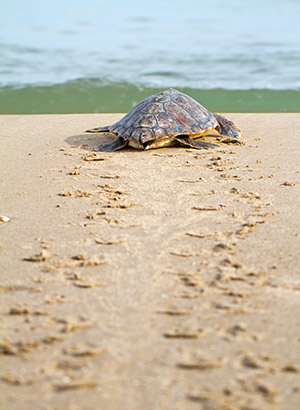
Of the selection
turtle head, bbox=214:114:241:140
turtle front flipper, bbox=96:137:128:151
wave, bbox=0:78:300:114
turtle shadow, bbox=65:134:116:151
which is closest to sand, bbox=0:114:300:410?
turtle front flipper, bbox=96:137:128:151

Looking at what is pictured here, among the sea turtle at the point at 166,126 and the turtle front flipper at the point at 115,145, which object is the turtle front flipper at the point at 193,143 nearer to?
the sea turtle at the point at 166,126

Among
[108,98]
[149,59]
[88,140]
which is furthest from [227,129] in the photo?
[149,59]

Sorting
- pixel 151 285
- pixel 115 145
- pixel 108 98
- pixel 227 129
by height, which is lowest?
pixel 151 285

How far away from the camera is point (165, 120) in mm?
4754

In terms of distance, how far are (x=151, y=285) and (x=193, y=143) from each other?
8.99 ft

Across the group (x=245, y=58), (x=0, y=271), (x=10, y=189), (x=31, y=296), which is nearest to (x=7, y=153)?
(x=10, y=189)

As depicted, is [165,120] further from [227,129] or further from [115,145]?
[227,129]

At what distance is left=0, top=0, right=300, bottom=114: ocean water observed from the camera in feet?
27.6

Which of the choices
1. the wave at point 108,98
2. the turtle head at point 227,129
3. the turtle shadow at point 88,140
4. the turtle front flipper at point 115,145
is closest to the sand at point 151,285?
the turtle front flipper at point 115,145

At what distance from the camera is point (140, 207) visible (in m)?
3.29

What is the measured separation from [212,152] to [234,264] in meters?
2.33

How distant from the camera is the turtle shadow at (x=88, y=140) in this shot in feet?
16.2

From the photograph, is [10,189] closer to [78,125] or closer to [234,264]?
[234,264]

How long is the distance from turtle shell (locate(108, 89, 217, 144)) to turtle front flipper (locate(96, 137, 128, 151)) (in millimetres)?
69
